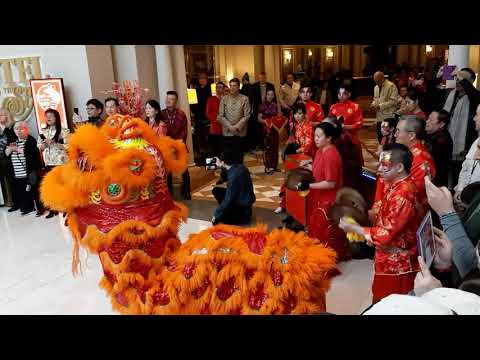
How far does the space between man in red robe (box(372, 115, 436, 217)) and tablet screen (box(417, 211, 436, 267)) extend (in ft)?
2.45

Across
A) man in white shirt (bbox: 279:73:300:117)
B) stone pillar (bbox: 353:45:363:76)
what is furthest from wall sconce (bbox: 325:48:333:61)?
man in white shirt (bbox: 279:73:300:117)

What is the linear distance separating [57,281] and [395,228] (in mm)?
2802

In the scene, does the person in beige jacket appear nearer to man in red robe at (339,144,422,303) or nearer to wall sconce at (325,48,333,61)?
man in red robe at (339,144,422,303)

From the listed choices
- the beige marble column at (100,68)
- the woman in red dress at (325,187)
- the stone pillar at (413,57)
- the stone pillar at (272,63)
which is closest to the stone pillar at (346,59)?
the stone pillar at (413,57)

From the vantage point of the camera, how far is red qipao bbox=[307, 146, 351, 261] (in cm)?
337

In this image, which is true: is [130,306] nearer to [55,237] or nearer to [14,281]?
[14,281]

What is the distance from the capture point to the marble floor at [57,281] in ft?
10.3

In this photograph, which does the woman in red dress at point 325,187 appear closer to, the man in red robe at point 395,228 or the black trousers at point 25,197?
the man in red robe at point 395,228

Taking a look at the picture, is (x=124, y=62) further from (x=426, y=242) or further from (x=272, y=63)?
(x=272, y=63)

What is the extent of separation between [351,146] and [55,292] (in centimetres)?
306

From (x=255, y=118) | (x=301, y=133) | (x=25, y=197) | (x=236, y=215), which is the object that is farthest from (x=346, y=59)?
(x=25, y=197)

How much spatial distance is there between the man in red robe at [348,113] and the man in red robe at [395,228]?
2916 mm

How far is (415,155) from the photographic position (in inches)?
110
